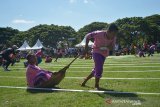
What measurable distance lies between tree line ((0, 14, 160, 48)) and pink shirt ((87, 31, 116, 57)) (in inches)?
3282

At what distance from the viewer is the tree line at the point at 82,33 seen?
321 feet

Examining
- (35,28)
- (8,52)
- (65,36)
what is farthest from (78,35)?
(8,52)

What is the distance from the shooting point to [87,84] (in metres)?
10.9

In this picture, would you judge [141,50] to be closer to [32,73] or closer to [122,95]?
[32,73]

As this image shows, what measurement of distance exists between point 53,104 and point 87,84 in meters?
3.64

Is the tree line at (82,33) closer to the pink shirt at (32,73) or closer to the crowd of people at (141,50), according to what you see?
the crowd of people at (141,50)

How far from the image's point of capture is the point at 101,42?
32.5ft

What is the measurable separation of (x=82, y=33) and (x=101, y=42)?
11176cm

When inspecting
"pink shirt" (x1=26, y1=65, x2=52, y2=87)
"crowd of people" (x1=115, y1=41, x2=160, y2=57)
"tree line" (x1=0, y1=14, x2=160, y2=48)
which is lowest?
"pink shirt" (x1=26, y1=65, x2=52, y2=87)

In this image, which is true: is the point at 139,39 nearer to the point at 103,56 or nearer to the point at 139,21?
the point at 139,21

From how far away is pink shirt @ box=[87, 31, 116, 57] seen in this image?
9.85 m

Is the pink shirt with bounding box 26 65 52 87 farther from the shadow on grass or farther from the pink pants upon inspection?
the shadow on grass

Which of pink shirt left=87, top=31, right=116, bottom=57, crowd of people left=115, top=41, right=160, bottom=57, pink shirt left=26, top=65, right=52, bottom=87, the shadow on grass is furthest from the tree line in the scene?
the shadow on grass

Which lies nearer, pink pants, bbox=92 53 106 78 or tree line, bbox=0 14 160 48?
pink pants, bbox=92 53 106 78
